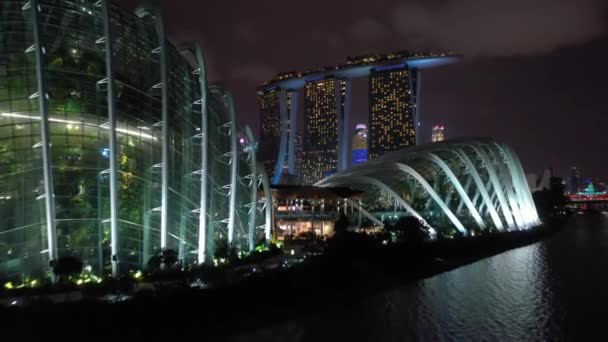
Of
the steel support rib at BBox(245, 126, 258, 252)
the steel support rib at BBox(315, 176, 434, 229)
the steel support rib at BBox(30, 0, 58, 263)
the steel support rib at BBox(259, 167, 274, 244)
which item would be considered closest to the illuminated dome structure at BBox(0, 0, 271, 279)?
the steel support rib at BBox(30, 0, 58, 263)

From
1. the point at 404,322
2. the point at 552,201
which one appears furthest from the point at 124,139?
the point at 552,201

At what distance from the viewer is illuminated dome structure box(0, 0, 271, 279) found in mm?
28797

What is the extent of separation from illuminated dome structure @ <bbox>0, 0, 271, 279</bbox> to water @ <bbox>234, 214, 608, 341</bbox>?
1169 cm

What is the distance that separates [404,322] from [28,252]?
20104mm

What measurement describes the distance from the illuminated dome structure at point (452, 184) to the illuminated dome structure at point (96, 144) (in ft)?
128

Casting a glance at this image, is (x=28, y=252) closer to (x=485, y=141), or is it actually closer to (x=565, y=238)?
(x=485, y=141)

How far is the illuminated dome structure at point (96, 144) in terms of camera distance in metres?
28.8

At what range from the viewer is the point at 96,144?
31375 mm

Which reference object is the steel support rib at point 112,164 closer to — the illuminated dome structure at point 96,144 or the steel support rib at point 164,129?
the illuminated dome structure at point 96,144

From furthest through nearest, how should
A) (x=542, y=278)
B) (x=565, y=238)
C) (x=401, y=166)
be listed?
(x=565, y=238) → (x=401, y=166) → (x=542, y=278)

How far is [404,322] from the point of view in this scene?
2795 centimetres

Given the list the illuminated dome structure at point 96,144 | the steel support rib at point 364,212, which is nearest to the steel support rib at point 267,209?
the illuminated dome structure at point 96,144

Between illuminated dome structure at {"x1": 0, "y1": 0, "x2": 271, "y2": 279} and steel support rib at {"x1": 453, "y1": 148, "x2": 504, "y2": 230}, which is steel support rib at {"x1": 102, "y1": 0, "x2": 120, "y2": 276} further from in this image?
steel support rib at {"x1": 453, "y1": 148, "x2": 504, "y2": 230}

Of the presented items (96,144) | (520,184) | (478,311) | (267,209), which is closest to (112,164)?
(96,144)
